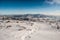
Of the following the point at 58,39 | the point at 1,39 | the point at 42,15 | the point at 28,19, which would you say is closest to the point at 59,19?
the point at 42,15

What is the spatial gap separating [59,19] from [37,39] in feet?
22.3

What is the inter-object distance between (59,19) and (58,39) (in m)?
6.51

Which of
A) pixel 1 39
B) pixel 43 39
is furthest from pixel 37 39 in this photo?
pixel 1 39

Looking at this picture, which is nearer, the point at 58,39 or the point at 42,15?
the point at 58,39

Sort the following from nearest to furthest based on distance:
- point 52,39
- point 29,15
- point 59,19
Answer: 1. point 52,39
2. point 59,19
3. point 29,15

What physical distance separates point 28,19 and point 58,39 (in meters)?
9.42

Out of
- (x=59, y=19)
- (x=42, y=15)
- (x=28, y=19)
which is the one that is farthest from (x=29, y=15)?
(x=59, y=19)

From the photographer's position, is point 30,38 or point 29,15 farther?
point 29,15

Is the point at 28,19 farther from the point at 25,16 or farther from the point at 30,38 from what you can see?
the point at 30,38

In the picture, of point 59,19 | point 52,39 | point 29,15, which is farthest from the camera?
point 29,15

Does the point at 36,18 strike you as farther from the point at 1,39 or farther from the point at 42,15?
the point at 1,39

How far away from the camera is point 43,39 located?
4.20m

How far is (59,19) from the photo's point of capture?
10359mm

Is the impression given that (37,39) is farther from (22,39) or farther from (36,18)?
(36,18)
